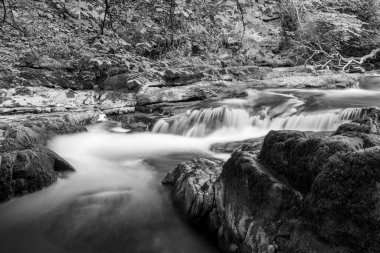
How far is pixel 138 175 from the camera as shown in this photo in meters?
6.81

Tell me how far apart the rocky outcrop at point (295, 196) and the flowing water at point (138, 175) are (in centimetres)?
58

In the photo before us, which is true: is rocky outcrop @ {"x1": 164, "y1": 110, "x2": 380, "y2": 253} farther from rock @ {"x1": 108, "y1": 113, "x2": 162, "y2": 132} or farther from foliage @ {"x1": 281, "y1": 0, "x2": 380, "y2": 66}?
foliage @ {"x1": 281, "y1": 0, "x2": 380, "y2": 66}

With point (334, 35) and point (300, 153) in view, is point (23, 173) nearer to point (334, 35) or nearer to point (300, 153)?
point (300, 153)

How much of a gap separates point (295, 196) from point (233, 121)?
7.19 meters

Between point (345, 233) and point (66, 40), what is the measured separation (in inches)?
207

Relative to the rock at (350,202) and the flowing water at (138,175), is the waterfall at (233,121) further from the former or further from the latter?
the rock at (350,202)

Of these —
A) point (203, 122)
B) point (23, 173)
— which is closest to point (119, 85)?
point (203, 122)

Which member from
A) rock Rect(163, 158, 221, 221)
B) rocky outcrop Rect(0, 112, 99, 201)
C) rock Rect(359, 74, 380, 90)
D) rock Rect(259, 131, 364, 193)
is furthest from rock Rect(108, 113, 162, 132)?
rock Rect(359, 74, 380, 90)

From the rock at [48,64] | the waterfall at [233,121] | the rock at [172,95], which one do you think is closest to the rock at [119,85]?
the rock at [172,95]

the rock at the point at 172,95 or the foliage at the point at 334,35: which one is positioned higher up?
the foliage at the point at 334,35

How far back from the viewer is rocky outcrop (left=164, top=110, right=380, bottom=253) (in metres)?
2.48

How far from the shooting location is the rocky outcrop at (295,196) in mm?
2480

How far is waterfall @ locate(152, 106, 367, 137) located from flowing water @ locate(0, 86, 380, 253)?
0.09 ft

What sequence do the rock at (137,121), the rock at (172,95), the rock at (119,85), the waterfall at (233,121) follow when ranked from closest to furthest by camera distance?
the waterfall at (233,121) < the rock at (137,121) < the rock at (172,95) < the rock at (119,85)
